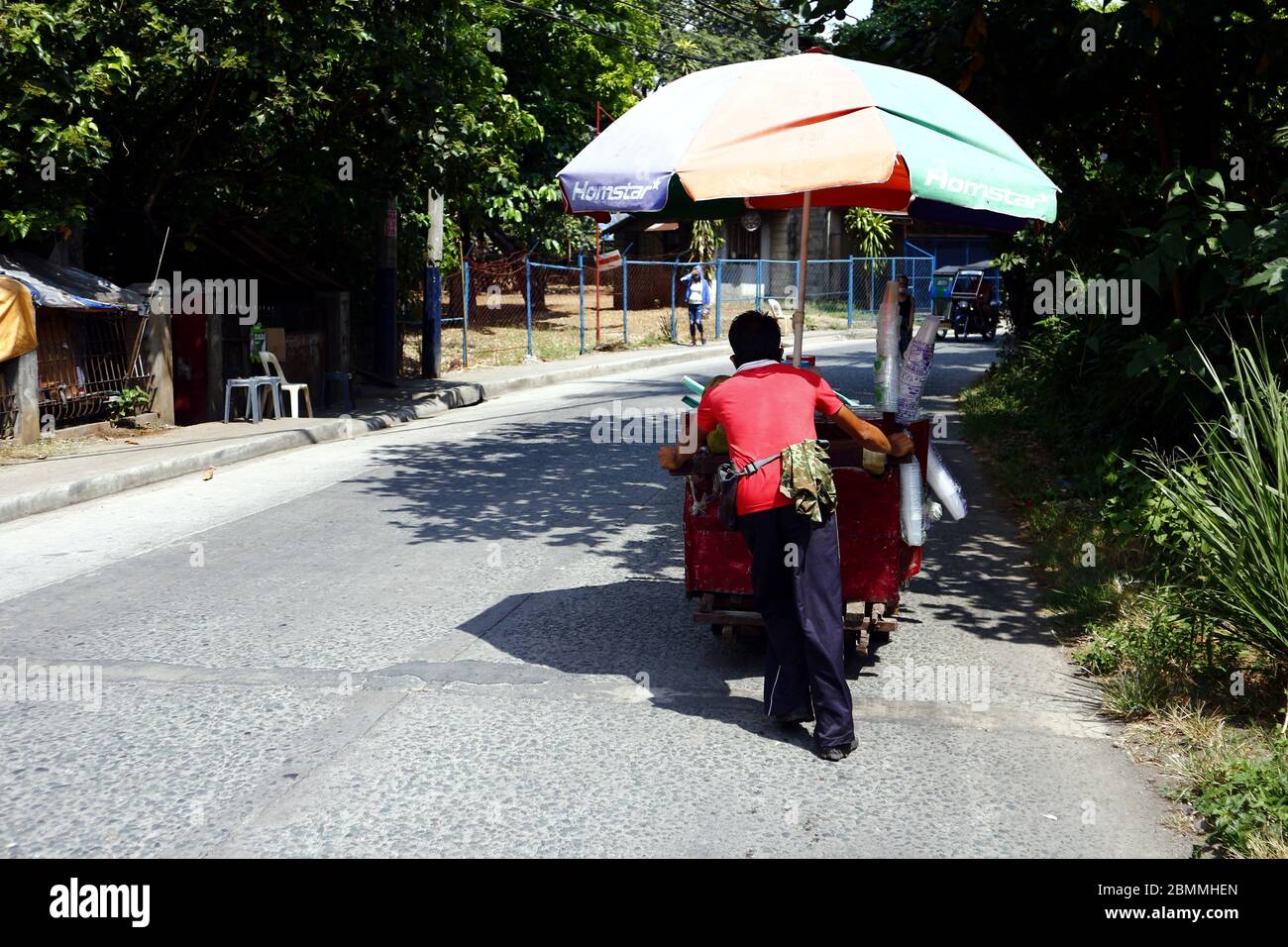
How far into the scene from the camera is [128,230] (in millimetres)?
15789

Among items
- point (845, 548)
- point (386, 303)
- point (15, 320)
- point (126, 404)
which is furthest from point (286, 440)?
point (845, 548)

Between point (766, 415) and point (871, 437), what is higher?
point (766, 415)

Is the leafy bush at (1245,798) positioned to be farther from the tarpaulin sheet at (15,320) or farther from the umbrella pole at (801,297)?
the tarpaulin sheet at (15,320)

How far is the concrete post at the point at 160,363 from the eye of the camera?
47.4 feet

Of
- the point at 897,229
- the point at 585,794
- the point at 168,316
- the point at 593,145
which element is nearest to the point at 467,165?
the point at 168,316

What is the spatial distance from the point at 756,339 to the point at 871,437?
0.64m

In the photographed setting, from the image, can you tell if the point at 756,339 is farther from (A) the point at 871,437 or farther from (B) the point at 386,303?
(B) the point at 386,303

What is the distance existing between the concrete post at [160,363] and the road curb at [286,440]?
5.06ft

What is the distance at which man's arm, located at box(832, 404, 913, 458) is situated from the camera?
5277 mm

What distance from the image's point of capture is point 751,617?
5883 mm

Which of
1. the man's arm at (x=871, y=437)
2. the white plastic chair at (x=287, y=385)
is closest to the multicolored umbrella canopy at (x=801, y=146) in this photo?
the man's arm at (x=871, y=437)
